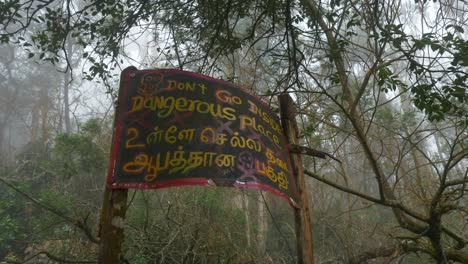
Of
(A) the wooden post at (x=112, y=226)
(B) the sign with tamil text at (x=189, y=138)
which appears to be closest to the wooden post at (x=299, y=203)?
(B) the sign with tamil text at (x=189, y=138)

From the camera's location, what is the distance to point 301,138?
3.99 metres

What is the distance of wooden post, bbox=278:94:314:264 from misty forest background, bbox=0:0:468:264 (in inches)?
23.8

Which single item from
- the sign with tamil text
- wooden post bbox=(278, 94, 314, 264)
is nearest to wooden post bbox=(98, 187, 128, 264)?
the sign with tamil text

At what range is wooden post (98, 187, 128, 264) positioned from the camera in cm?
133

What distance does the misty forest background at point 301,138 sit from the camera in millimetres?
2686

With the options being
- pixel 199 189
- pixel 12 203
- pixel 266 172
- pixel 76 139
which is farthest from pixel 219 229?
pixel 12 203

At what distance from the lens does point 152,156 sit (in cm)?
147

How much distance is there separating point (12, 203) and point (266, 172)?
930 cm

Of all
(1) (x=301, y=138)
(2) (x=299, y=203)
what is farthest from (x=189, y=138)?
(1) (x=301, y=138)

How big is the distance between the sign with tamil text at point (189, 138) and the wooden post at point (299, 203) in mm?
110

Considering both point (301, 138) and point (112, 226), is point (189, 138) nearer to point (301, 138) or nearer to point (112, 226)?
point (112, 226)

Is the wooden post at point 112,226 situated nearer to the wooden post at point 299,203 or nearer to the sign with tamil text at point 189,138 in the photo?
the sign with tamil text at point 189,138

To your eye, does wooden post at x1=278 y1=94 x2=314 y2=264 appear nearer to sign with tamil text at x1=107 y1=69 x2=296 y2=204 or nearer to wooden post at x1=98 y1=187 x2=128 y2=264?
sign with tamil text at x1=107 y1=69 x2=296 y2=204

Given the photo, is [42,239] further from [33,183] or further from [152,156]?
→ [152,156]
